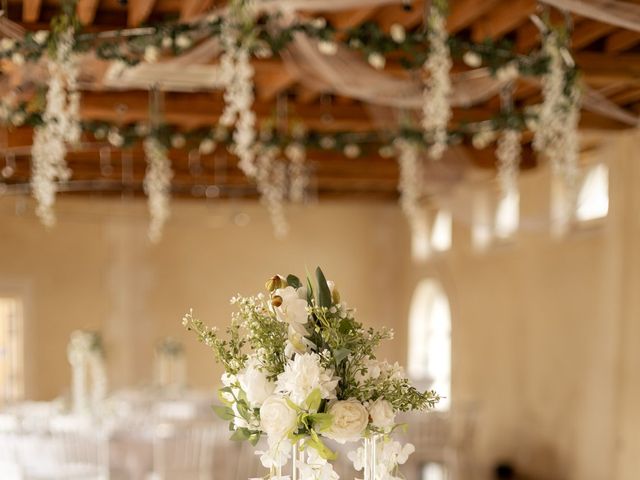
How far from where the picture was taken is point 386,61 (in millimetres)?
6176

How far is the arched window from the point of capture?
39.0 feet

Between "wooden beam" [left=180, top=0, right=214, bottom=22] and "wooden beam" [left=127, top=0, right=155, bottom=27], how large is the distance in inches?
6.8

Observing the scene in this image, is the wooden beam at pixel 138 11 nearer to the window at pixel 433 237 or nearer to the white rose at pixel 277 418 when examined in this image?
the white rose at pixel 277 418

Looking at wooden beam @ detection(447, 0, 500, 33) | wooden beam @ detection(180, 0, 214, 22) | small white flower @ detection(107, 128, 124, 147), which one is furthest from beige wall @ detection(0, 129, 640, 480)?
wooden beam @ detection(180, 0, 214, 22)

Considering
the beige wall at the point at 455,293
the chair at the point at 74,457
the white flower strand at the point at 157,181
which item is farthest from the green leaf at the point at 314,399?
the beige wall at the point at 455,293

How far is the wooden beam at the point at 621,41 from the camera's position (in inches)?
229

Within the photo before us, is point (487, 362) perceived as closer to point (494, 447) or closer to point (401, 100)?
point (494, 447)

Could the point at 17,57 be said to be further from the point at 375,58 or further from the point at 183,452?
the point at 183,452

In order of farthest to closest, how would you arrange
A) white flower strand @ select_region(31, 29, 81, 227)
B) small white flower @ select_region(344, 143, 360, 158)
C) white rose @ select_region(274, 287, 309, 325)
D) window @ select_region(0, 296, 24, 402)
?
window @ select_region(0, 296, 24, 402), small white flower @ select_region(344, 143, 360, 158), white flower strand @ select_region(31, 29, 81, 227), white rose @ select_region(274, 287, 309, 325)

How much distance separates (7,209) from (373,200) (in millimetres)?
4633

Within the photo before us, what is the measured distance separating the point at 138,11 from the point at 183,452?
3.16m

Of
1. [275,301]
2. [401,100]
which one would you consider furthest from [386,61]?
[275,301]

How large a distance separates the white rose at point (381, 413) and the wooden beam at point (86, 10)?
340 cm

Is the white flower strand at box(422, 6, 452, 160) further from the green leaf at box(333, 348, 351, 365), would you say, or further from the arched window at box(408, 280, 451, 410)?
the arched window at box(408, 280, 451, 410)
